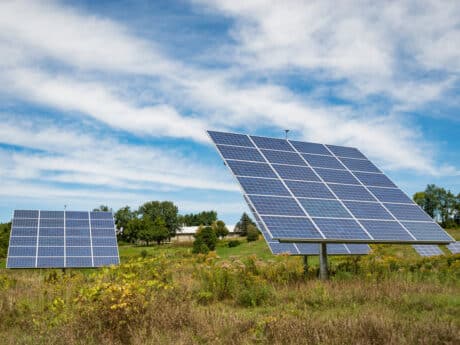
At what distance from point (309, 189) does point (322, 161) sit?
11.8 feet

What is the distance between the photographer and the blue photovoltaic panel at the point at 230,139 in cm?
1759

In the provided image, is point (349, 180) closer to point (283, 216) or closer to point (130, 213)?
point (283, 216)

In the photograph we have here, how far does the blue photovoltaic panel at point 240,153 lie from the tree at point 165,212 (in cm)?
13056

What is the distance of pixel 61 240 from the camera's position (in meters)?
23.6

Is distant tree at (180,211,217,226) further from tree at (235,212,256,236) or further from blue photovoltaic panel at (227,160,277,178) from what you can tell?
blue photovoltaic panel at (227,160,277,178)

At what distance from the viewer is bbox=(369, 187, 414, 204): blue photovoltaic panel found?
59.4 feet

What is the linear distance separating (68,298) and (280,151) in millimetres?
10418

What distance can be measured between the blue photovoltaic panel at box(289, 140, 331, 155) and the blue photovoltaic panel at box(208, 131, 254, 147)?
251 centimetres

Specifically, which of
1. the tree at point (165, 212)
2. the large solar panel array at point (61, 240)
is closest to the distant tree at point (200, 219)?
the tree at point (165, 212)

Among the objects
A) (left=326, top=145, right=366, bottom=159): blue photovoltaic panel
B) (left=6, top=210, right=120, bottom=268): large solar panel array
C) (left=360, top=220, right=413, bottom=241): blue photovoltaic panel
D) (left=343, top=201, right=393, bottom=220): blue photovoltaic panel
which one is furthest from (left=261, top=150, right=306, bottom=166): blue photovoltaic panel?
(left=6, top=210, right=120, bottom=268): large solar panel array

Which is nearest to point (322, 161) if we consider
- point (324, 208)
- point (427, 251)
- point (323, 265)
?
point (324, 208)

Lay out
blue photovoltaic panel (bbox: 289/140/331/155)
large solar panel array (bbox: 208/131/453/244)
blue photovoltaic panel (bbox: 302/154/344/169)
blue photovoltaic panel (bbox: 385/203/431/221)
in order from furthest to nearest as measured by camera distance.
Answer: blue photovoltaic panel (bbox: 289/140/331/155) → blue photovoltaic panel (bbox: 302/154/344/169) → blue photovoltaic panel (bbox: 385/203/431/221) → large solar panel array (bbox: 208/131/453/244)

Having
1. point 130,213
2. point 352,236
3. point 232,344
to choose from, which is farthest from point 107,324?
point 130,213

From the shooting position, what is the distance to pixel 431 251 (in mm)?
22641
